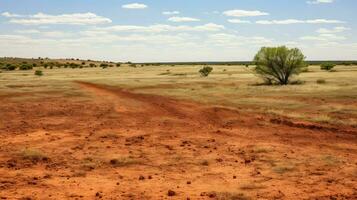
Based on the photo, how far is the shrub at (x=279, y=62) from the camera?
152ft

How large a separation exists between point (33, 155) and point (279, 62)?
35420mm

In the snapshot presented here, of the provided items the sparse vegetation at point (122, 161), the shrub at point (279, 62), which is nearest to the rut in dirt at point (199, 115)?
the sparse vegetation at point (122, 161)

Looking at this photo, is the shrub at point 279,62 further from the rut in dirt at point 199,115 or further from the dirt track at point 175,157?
the dirt track at point 175,157

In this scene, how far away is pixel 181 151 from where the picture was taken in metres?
14.8

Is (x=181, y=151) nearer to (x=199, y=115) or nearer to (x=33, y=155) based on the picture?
(x=33, y=155)

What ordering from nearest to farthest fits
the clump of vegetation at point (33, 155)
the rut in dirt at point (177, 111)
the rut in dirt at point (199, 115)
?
the clump of vegetation at point (33, 155), the rut in dirt at point (199, 115), the rut in dirt at point (177, 111)

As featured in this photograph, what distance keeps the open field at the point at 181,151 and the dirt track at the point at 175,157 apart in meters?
0.03

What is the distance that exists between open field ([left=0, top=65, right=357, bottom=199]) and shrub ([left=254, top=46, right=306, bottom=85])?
19370 millimetres

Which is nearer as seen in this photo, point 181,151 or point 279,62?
point 181,151

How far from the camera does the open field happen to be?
35.3 feet

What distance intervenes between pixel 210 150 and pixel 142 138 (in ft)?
10.5

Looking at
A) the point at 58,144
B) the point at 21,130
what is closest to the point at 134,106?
the point at 21,130

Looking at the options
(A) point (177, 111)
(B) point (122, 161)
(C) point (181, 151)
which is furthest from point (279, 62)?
(B) point (122, 161)

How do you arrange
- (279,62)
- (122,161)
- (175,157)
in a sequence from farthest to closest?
(279,62) → (175,157) → (122,161)
